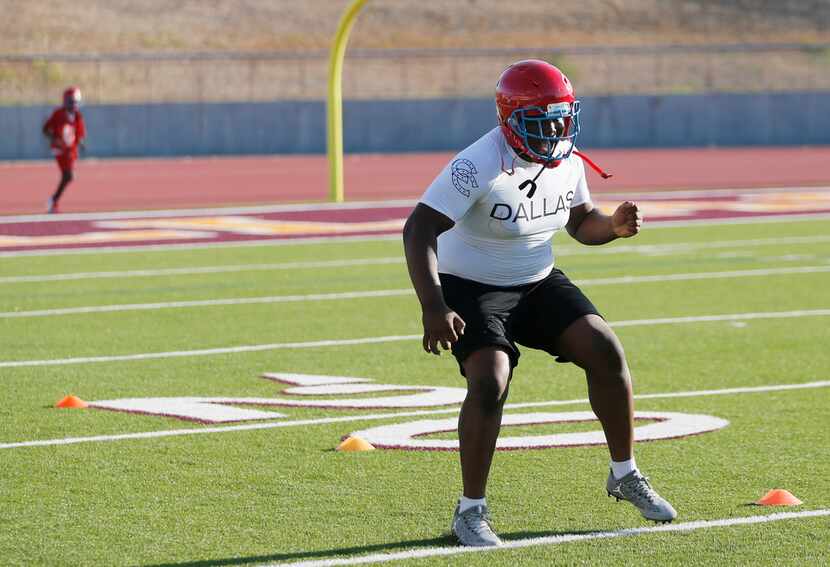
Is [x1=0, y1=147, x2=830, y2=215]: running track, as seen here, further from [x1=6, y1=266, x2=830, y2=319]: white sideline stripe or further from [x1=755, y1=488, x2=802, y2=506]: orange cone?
[x1=755, y1=488, x2=802, y2=506]: orange cone

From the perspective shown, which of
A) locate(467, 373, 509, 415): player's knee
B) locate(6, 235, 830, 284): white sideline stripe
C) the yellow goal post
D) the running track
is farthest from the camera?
the running track

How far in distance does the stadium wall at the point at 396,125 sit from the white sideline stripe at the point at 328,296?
2846 centimetres

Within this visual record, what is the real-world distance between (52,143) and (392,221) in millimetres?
5723

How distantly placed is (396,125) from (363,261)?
28.4 meters

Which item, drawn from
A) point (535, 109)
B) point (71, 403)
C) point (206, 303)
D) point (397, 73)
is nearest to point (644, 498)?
point (535, 109)

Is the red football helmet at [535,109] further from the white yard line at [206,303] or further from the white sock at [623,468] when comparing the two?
the white yard line at [206,303]

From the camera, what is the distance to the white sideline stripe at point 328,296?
43.2ft

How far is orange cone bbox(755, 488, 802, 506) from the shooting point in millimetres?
6465

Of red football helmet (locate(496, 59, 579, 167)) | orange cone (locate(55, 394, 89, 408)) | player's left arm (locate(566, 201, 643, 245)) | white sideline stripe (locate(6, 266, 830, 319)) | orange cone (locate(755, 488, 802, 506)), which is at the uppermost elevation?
red football helmet (locate(496, 59, 579, 167))

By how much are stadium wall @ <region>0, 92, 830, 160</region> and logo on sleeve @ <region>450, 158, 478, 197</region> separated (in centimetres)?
3685

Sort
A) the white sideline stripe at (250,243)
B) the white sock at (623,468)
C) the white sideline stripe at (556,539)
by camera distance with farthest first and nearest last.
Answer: the white sideline stripe at (250,243), the white sock at (623,468), the white sideline stripe at (556,539)

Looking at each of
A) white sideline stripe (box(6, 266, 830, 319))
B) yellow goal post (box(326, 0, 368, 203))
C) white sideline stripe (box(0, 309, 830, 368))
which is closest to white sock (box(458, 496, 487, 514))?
white sideline stripe (box(0, 309, 830, 368))

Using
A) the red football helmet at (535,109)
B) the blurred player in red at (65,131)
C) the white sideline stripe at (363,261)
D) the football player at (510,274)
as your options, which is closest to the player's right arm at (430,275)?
the football player at (510,274)

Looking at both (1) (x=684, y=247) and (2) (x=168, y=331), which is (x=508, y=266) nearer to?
(2) (x=168, y=331)
